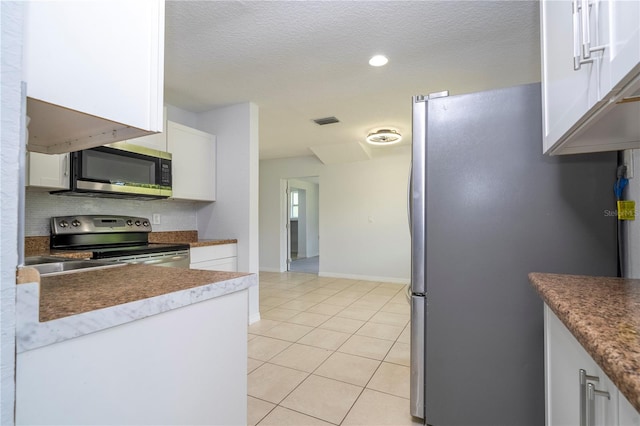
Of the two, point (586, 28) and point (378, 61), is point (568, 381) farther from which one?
point (378, 61)

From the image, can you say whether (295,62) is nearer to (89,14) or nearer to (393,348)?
(89,14)

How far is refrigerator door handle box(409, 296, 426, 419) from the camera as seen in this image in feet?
5.16

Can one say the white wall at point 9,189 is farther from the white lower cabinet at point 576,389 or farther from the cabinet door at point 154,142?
the cabinet door at point 154,142

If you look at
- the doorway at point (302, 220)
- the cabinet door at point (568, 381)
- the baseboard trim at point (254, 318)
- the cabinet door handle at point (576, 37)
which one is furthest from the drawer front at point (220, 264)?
the doorway at point (302, 220)

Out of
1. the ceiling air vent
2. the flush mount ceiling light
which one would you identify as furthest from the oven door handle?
the flush mount ceiling light

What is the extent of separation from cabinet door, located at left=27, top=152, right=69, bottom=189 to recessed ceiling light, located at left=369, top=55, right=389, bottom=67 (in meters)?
2.44

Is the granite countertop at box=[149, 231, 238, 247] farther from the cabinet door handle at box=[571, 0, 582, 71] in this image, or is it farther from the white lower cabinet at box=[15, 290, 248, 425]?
the cabinet door handle at box=[571, 0, 582, 71]

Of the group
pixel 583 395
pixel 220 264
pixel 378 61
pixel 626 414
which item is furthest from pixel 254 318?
pixel 626 414

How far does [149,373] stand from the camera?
73 cm

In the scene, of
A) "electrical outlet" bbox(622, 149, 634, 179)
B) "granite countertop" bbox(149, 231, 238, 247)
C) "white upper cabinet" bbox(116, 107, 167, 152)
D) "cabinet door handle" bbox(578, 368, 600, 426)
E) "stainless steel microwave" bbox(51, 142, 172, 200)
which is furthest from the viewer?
"granite countertop" bbox(149, 231, 238, 247)

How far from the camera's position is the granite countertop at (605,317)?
487mm

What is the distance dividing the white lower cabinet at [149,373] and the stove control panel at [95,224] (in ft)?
7.09

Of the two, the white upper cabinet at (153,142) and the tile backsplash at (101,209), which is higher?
the white upper cabinet at (153,142)

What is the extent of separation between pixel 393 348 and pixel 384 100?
Result: 249cm
